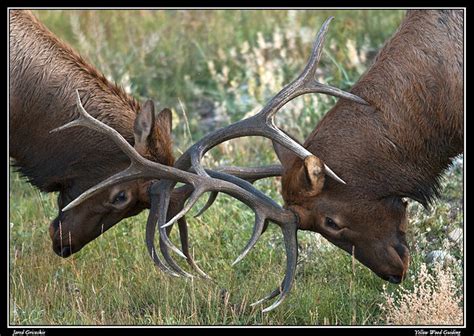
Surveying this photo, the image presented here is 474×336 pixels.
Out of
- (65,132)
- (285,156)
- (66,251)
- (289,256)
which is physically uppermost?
(65,132)

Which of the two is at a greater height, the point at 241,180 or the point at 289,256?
the point at 241,180

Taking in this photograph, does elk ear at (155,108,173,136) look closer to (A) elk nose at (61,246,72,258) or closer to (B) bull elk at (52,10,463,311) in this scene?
(B) bull elk at (52,10,463,311)

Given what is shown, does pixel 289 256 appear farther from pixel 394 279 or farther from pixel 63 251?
pixel 63 251

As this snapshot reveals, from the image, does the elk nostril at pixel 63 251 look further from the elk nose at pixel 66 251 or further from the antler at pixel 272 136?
the antler at pixel 272 136

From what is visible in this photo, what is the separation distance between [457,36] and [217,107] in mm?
4450

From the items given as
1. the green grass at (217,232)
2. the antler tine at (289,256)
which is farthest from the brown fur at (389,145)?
the green grass at (217,232)

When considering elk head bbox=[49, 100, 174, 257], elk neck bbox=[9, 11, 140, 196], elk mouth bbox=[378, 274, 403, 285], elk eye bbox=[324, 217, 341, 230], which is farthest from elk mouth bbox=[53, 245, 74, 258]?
elk mouth bbox=[378, 274, 403, 285]

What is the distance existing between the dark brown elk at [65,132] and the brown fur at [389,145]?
107 cm

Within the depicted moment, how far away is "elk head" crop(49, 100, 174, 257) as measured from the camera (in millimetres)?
7906

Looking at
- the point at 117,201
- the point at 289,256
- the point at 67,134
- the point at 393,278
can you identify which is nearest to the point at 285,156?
the point at 289,256

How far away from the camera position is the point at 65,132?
8.30 meters

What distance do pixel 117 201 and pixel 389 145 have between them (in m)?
1.76

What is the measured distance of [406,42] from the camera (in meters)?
7.80

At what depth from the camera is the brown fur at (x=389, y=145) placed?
7.68 m
